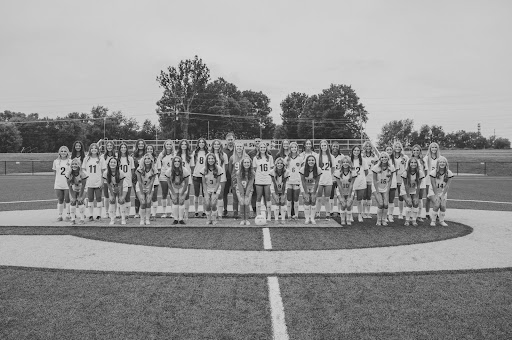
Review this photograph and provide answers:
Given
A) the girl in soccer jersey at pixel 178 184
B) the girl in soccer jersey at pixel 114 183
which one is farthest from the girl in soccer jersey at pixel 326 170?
the girl in soccer jersey at pixel 114 183

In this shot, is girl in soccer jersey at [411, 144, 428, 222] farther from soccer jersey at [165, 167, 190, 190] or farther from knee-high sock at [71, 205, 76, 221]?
knee-high sock at [71, 205, 76, 221]

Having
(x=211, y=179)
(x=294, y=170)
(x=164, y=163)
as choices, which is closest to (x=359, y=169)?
(x=294, y=170)

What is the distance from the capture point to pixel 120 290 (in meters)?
5.08

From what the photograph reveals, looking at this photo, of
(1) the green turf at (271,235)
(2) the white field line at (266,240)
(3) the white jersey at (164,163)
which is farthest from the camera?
(3) the white jersey at (164,163)

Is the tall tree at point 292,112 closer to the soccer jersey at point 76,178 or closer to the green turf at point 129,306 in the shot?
the soccer jersey at point 76,178

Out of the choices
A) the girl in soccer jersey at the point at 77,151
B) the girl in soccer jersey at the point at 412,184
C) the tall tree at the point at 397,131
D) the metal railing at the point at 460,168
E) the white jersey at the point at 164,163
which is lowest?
the metal railing at the point at 460,168

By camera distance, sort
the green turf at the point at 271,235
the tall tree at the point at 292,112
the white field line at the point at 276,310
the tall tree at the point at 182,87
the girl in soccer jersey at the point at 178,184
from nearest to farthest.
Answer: the white field line at the point at 276,310, the green turf at the point at 271,235, the girl in soccer jersey at the point at 178,184, the tall tree at the point at 182,87, the tall tree at the point at 292,112

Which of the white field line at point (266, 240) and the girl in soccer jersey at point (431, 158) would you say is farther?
the girl in soccer jersey at point (431, 158)

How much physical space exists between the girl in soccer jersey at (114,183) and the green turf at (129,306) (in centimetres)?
386

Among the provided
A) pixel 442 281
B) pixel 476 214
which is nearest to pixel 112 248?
pixel 442 281

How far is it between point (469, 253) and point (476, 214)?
517 cm

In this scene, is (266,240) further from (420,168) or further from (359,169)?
(420,168)

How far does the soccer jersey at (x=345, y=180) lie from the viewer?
9633 mm

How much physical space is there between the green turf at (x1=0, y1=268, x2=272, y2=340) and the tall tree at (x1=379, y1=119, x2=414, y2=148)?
291ft
